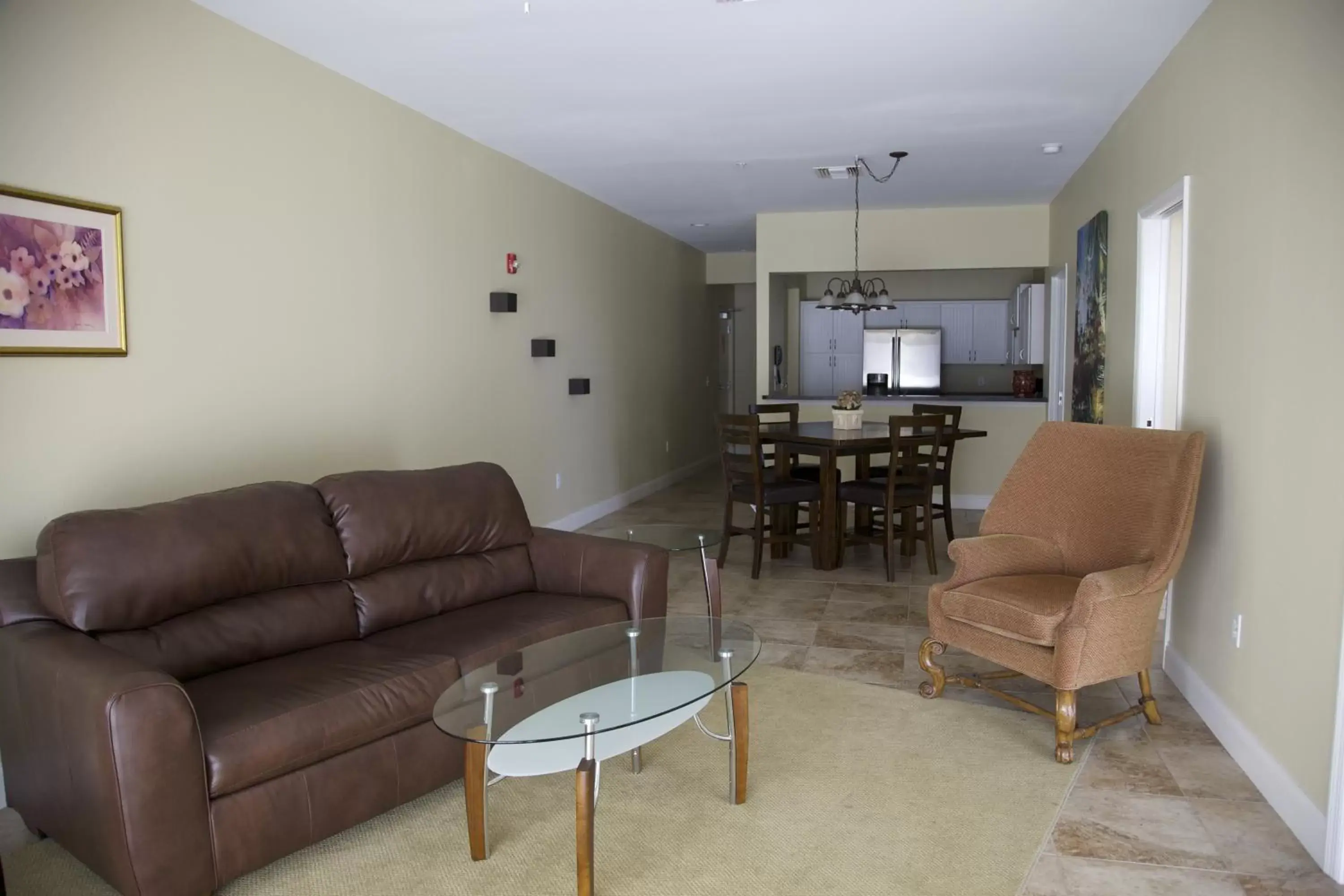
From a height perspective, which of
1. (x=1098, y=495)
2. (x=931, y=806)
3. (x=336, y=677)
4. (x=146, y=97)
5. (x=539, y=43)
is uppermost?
(x=539, y=43)

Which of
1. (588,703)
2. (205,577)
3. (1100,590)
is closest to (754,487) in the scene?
(1100,590)

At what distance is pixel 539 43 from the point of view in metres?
3.76

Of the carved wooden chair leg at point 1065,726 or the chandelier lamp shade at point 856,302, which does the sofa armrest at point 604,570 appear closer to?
the carved wooden chair leg at point 1065,726

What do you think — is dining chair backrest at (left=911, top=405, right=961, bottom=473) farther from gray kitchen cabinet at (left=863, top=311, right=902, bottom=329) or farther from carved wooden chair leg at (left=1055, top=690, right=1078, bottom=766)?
gray kitchen cabinet at (left=863, top=311, right=902, bottom=329)

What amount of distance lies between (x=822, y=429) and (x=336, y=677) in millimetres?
4092

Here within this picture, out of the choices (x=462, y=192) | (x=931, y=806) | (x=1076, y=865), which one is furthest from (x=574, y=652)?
(x=462, y=192)

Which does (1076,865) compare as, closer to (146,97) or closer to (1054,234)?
(146,97)

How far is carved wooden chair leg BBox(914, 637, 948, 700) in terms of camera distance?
3.56 m

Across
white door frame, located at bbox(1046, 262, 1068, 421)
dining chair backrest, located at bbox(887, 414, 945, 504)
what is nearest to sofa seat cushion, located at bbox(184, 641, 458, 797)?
dining chair backrest, located at bbox(887, 414, 945, 504)

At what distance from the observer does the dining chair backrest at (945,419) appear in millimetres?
5711

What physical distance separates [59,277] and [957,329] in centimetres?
838

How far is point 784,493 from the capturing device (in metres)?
5.56

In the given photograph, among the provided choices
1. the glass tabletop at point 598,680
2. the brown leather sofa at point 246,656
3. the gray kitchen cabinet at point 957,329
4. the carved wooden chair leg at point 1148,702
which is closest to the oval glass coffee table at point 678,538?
the brown leather sofa at point 246,656

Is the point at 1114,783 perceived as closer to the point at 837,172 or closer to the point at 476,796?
the point at 476,796
